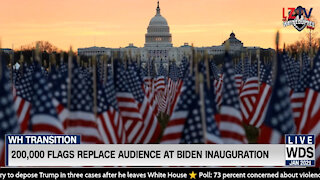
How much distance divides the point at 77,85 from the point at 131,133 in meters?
3.72

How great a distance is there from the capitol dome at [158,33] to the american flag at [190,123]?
6948 inches

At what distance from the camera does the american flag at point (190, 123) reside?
1108cm

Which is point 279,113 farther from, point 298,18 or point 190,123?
point 298,18

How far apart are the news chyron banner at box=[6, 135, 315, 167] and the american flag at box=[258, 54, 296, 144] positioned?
0.21 metres

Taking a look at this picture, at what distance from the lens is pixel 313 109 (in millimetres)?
13680

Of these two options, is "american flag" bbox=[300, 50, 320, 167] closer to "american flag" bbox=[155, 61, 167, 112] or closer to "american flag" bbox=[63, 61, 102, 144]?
"american flag" bbox=[63, 61, 102, 144]

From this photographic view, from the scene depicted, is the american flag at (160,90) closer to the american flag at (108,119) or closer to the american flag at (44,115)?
the american flag at (108,119)

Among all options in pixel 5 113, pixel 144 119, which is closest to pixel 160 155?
pixel 5 113

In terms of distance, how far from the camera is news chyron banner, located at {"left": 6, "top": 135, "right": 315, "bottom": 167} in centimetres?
1084

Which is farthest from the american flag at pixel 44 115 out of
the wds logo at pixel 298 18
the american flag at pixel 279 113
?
the wds logo at pixel 298 18

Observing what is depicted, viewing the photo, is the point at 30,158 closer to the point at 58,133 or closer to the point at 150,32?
the point at 58,133

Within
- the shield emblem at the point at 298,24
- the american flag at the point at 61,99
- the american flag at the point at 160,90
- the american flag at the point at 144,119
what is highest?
the shield emblem at the point at 298,24

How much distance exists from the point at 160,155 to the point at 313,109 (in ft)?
13.9

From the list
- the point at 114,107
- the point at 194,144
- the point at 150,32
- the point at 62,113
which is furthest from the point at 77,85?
the point at 150,32
